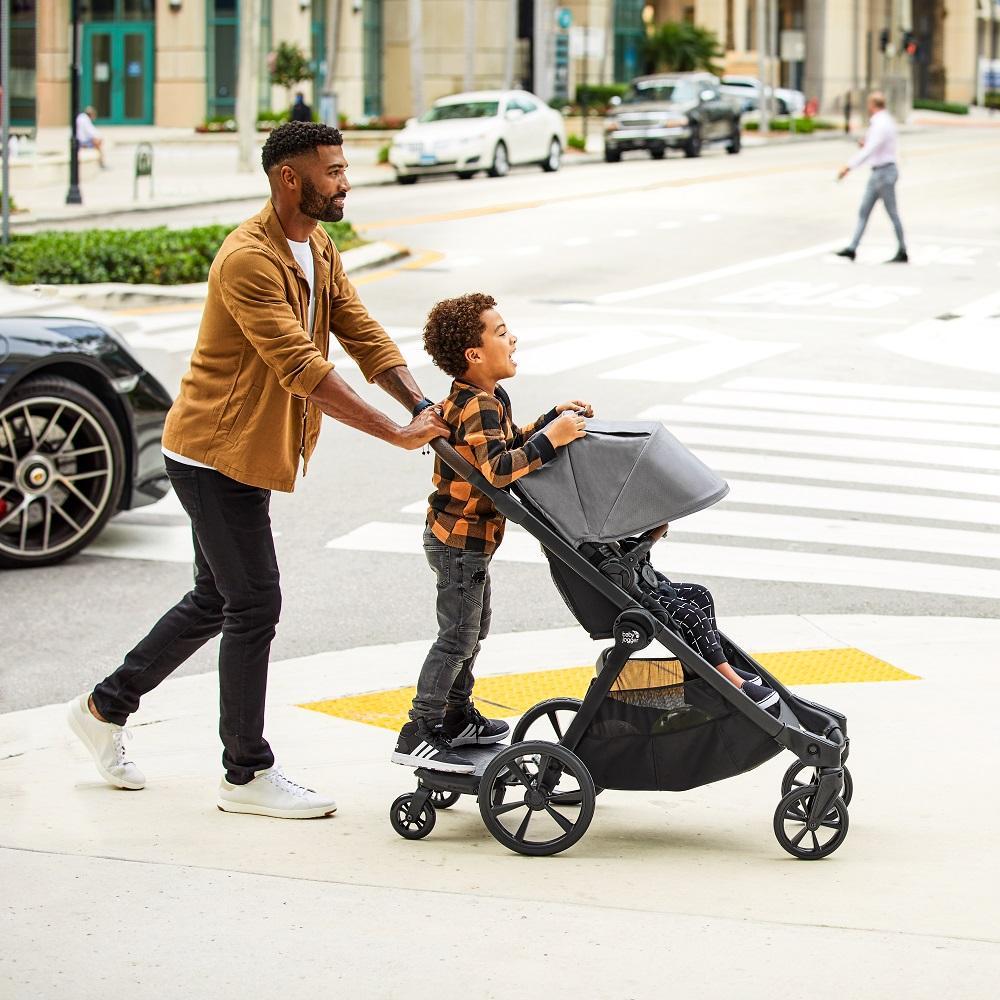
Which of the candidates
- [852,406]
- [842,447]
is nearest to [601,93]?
[852,406]

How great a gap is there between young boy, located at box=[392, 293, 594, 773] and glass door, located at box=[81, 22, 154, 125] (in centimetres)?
5333

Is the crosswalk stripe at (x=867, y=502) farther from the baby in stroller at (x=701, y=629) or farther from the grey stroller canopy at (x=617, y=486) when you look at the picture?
the grey stroller canopy at (x=617, y=486)

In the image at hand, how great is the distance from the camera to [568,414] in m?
4.77

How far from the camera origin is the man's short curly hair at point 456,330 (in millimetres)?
4840

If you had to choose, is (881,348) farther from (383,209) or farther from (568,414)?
(383,209)

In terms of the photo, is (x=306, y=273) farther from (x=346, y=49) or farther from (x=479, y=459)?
(x=346, y=49)

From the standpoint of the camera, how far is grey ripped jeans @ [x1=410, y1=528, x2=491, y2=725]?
4945 millimetres

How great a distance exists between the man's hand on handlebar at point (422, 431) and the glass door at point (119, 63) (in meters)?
53.4

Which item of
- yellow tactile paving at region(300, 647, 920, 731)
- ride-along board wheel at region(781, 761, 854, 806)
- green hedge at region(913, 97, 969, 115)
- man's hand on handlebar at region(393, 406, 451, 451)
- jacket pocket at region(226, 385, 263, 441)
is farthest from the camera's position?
green hedge at region(913, 97, 969, 115)

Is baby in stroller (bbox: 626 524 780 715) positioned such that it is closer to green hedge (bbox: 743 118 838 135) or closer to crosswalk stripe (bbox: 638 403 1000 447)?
crosswalk stripe (bbox: 638 403 1000 447)

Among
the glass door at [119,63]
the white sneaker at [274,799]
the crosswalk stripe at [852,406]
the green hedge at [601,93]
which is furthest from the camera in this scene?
the green hedge at [601,93]

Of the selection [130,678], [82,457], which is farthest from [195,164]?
[130,678]

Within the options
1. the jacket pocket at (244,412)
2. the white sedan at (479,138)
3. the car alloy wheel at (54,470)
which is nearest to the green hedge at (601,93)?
the white sedan at (479,138)

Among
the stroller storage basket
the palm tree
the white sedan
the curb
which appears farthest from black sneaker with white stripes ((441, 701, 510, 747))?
the palm tree
